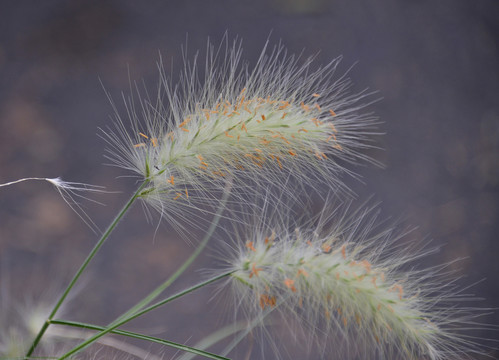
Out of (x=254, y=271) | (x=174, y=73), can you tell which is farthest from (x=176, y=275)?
(x=174, y=73)

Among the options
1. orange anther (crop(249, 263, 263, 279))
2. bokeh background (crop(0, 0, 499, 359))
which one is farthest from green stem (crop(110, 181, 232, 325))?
bokeh background (crop(0, 0, 499, 359))

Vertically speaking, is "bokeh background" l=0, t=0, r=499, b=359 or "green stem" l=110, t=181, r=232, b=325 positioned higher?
"bokeh background" l=0, t=0, r=499, b=359

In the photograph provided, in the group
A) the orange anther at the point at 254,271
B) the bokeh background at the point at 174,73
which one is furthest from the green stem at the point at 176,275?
the bokeh background at the point at 174,73

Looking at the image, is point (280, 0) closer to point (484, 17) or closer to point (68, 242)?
point (484, 17)

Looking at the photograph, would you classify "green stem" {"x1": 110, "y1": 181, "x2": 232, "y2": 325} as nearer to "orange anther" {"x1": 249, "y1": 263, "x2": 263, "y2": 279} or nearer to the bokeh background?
"orange anther" {"x1": 249, "y1": 263, "x2": 263, "y2": 279}

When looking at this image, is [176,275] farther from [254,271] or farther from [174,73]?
[174,73]

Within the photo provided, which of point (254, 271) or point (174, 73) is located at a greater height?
point (174, 73)

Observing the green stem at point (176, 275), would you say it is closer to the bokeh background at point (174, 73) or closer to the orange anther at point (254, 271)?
the orange anther at point (254, 271)

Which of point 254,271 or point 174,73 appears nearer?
point 254,271

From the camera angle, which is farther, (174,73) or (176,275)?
(174,73)
